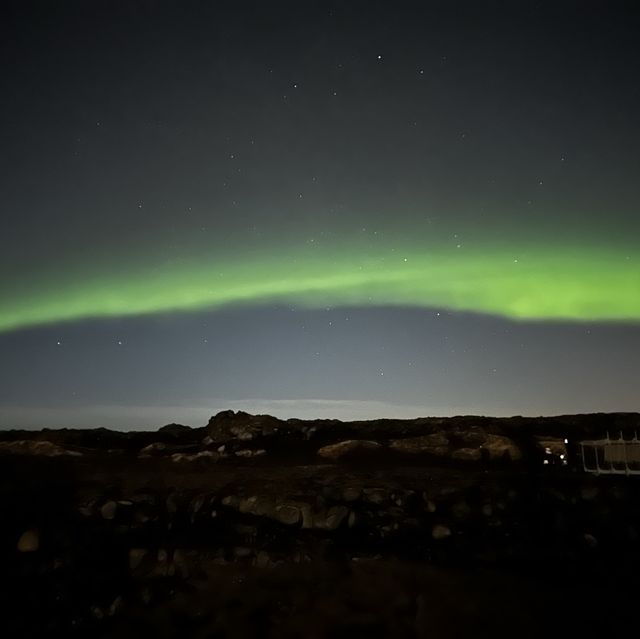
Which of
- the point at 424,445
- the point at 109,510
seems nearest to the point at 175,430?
the point at 424,445

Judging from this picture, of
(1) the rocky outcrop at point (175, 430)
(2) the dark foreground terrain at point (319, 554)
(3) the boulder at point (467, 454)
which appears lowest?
(2) the dark foreground terrain at point (319, 554)

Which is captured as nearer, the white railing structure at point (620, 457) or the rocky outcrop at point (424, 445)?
the white railing structure at point (620, 457)

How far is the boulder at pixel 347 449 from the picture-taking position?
2030 cm

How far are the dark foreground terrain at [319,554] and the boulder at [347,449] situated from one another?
3.99 m

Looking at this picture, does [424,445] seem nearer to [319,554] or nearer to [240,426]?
[240,426]

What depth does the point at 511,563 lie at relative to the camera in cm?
1058

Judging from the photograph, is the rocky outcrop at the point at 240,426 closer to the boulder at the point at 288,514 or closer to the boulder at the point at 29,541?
the boulder at the point at 29,541

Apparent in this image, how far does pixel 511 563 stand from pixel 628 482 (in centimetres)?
465

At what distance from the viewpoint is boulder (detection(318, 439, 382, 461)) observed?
20.3 meters

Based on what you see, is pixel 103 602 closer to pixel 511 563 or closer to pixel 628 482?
pixel 511 563

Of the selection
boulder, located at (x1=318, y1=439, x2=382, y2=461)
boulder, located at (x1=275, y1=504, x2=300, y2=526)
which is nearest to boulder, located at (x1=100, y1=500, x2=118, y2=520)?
boulder, located at (x1=275, y1=504, x2=300, y2=526)

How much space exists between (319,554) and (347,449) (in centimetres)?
968

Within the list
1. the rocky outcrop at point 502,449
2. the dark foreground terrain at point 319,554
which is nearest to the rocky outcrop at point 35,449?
the dark foreground terrain at point 319,554

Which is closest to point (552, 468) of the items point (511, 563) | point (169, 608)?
point (511, 563)
